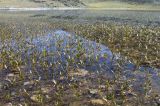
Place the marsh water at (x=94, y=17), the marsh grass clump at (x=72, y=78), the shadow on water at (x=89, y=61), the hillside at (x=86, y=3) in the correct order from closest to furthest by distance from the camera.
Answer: the marsh grass clump at (x=72, y=78) → the shadow on water at (x=89, y=61) → the marsh water at (x=94, y=17) → the hillside at (x=86, y=3)

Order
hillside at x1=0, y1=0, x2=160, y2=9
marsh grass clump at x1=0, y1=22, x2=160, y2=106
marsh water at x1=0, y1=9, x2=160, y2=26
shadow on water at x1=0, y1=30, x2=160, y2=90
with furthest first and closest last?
hillside at x1=0, y1=0, x2=160, y2=9, marsh water at x1=0, y1=9, x2=160, y2=26, shadow on water at x1=0, y1=30, x2=160, y2=90, marsh grass clump at x1=0, y1=22, x2=160, y2=106

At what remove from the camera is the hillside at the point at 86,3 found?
13819 centimetres

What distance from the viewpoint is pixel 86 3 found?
17225 cm

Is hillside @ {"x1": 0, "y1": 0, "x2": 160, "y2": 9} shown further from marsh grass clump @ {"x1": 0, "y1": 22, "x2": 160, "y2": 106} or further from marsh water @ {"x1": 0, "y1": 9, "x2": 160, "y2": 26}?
marsh grass clump @ {"x1": 0, "y1": 22, "x2": 160, "y2": 106}

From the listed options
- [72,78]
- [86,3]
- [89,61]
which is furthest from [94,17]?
[86,3]

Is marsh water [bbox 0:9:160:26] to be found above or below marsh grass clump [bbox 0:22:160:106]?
below

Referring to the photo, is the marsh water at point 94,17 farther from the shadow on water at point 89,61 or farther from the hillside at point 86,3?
the hillside at point 86,3

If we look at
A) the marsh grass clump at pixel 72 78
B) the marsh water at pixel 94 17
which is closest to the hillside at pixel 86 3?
the marsh water at pixel 94 17

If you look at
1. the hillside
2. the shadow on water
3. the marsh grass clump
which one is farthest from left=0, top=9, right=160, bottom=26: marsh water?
the hillside

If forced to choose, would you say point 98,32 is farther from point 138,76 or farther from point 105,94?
point 105,94

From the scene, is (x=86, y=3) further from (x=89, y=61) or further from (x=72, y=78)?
(x=72, y=78)

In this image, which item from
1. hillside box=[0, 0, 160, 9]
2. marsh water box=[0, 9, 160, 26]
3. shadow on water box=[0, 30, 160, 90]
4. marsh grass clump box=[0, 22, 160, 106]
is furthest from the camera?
hillside box=[0, 0, 160, 9]

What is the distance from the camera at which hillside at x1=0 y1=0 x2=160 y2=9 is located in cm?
13819

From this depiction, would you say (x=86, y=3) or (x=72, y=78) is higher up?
(x=72, y=78)
